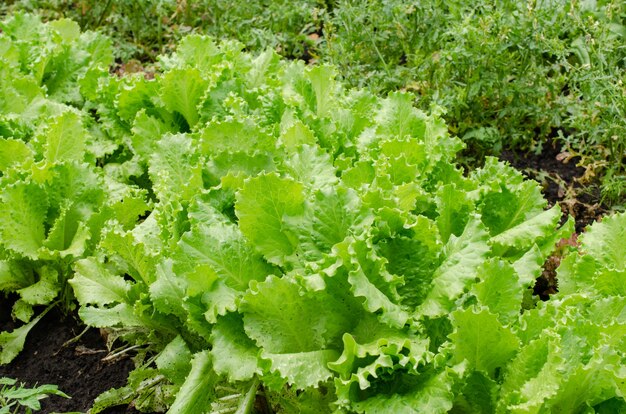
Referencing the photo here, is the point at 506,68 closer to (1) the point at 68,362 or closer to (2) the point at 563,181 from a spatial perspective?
(2) the point at 563,181

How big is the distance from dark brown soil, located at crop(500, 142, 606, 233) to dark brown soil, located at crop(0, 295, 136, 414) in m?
2.49

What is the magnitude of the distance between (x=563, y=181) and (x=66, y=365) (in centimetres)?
285

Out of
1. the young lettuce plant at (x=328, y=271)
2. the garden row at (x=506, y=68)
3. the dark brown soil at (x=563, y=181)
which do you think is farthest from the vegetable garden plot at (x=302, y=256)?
the dark brown soil at (x=563, y=181)

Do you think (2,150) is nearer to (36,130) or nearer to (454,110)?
(36,130)

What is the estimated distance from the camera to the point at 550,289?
3268mm

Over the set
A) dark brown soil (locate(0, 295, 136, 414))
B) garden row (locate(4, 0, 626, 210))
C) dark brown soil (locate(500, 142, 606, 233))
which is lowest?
dark brown soil (locate(0, 295, 136, 414))

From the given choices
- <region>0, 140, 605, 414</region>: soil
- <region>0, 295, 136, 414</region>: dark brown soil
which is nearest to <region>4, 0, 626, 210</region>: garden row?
<region>0, 140, 605, 414</region>: soil

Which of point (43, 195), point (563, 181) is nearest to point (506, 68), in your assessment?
point (563, 181)

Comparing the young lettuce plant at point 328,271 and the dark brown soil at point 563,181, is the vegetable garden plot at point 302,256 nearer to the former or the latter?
the young lettuce plant at point 328,271

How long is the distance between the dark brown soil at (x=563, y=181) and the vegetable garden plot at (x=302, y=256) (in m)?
1.37

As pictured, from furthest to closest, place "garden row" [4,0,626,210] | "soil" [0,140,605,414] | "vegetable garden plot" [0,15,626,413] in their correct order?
"garden row" [4,0,626,210], "soil" [0,140,605,414], "vegetable garden plot" [0,15,626,413]

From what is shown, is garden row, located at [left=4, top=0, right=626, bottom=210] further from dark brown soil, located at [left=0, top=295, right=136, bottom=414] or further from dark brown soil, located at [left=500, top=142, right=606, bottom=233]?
dark brown soil, located at [left=0, top=295, right=136, bottom=414]

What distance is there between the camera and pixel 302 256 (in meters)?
2.48

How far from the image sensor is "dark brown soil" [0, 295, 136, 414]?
10.7ft
